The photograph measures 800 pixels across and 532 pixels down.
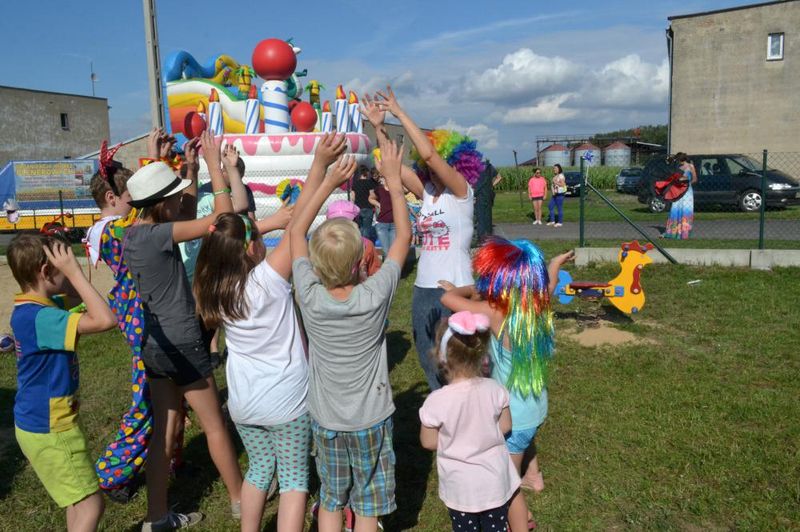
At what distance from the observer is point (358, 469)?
2.70 m

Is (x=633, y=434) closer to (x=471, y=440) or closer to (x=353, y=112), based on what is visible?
(x=471, y=440)

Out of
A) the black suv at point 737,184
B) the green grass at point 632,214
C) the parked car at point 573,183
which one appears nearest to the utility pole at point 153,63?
the green grass at point 632,214

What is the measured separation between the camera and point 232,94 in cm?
1620

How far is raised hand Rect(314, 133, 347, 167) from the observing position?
2609 millimetres

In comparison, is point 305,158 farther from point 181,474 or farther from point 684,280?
point 181,474

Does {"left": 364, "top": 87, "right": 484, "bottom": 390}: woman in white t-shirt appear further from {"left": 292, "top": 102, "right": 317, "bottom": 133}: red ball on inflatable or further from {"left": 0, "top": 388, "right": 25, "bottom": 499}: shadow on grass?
{"left": 292, "top": 102, "right": 317, "bottom": 133}: red ball on inflatable

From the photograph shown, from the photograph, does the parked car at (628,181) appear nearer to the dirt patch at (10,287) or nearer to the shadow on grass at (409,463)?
the dirt patch at (10,287)

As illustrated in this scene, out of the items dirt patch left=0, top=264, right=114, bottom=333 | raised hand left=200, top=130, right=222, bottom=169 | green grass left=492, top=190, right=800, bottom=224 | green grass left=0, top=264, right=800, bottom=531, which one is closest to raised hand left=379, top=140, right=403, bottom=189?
raised hand left=200, top=130, right=222, bottom=169

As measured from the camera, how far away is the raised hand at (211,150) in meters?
3.16

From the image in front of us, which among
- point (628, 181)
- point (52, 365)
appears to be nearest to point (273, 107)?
point (52, 365)

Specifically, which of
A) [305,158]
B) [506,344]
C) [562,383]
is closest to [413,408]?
[562,383]

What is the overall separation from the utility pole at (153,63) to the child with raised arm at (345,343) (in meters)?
5.68

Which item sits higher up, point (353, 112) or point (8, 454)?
point (353, 112)

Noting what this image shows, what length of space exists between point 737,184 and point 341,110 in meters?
11.7
